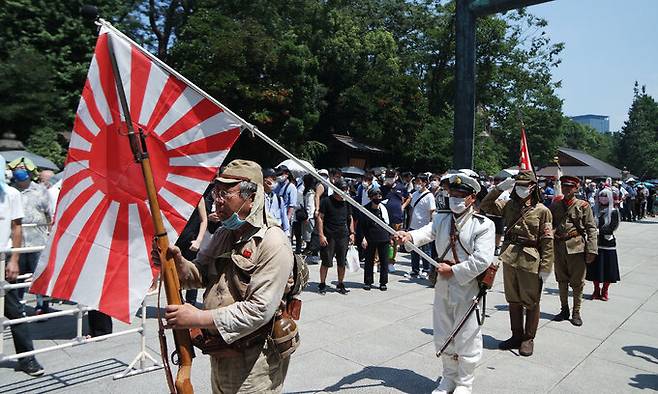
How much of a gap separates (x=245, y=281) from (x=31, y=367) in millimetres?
3477

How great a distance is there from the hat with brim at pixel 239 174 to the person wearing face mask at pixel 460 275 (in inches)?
74.5

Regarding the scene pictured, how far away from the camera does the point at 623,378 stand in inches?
199

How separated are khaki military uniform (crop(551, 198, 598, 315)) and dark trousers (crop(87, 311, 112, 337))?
6.36 m

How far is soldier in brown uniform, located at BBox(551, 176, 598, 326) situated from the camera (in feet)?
23.0

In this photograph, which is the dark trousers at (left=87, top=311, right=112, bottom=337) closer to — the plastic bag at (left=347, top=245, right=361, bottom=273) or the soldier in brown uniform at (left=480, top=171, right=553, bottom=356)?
the plastic bag at (left=347, top=245, right=361, bottom=273)

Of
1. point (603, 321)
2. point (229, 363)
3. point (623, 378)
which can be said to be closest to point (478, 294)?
point (623, 378)

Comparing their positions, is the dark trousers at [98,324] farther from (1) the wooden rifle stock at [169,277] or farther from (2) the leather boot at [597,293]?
(2) the leather boot at [597,293]

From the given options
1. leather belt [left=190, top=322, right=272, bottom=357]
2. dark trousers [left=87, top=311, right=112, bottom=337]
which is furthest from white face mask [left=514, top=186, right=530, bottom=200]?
dark trousers [left=87, top=311, right=112, bottom=337]

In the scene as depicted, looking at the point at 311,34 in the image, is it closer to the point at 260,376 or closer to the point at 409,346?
the point at 409,346

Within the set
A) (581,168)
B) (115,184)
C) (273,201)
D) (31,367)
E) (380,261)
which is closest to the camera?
(115,184)

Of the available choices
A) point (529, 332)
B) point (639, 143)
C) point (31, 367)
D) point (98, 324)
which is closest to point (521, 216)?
point (529, 332)

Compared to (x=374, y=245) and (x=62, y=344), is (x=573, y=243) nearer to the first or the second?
(x=374, y=245)

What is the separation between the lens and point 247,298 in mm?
2422

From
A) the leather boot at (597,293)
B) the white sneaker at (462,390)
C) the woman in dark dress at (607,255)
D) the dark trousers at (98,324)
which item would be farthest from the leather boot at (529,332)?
the dark trousers at (98,324)
